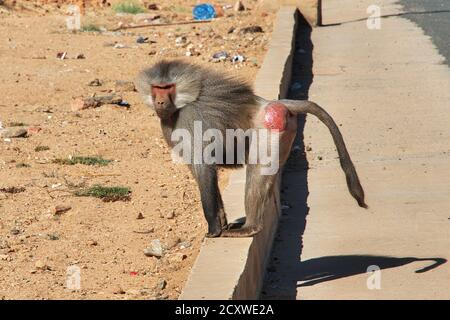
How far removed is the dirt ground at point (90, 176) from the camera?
7289 millimetres

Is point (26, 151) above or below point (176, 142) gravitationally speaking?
below

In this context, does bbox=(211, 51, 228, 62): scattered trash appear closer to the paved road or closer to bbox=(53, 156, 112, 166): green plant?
the paved road

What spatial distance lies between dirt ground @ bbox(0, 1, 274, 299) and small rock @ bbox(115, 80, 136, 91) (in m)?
0.08

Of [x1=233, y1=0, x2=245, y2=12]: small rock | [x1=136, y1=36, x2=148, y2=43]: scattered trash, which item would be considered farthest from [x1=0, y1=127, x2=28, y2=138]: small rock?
[x1=233, y1=0, x2=245, y2=12]: small rock

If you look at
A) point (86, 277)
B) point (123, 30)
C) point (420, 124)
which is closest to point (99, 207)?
point (86, 277)

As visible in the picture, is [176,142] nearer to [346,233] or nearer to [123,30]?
[346,233]

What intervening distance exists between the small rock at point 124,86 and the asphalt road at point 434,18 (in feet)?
14.5

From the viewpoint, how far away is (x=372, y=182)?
380 inches

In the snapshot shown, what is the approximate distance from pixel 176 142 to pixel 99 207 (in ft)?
7.07

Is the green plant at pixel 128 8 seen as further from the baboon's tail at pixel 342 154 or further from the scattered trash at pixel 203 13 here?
the baboon's tail at pixel 342 154

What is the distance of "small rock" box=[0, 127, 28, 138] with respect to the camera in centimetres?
Answer: 1105

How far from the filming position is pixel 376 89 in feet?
44.8

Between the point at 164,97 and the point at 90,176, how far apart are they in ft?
10.6

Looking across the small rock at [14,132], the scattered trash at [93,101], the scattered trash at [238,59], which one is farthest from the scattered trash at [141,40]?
the small rock at [14,132]
